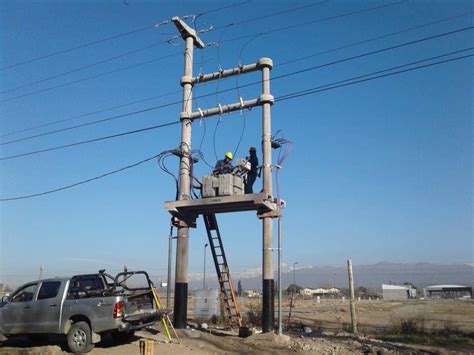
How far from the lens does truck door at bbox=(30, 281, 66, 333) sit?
1269 centimetres

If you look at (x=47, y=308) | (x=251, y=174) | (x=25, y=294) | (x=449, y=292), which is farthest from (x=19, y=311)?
(x=449, y=292)

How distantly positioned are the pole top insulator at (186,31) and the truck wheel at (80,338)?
1096 centimetres

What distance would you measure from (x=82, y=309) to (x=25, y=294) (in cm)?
251

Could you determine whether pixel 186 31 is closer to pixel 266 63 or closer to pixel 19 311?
pixel 266 63

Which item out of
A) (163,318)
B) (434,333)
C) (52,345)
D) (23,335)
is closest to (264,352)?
(163,318)

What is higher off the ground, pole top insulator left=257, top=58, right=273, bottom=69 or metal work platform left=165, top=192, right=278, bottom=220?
pole top insulator left=257, top=58, right=273, bottom=69

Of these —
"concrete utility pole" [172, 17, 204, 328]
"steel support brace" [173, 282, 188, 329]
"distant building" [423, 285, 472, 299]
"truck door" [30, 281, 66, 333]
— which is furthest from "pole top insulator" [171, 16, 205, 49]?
"distant building" [423, 285, 472, 299]

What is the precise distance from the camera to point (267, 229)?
14977mm

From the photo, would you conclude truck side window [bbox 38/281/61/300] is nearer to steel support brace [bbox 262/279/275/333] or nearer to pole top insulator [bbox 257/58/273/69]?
steel support brace [bbox 262/279/275/333]

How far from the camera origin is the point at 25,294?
13773mm

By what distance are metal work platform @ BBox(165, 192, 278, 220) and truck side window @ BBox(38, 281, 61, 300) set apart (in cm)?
429

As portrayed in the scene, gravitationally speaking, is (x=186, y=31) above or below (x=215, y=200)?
above

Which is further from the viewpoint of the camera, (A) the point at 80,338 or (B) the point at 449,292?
(B) the point at 449,292

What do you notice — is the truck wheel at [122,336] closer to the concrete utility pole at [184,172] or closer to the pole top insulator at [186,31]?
the concrete utility pole at [184,172]
